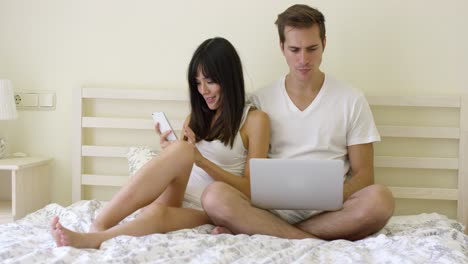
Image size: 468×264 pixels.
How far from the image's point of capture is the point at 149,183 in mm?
1504

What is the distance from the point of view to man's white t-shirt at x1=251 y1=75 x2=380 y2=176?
1.81 metres

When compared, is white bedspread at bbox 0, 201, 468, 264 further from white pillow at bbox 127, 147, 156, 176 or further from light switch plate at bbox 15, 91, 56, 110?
light switch plate at bbox 15, 91, 56, 110

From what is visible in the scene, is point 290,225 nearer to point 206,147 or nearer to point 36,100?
point 206,147

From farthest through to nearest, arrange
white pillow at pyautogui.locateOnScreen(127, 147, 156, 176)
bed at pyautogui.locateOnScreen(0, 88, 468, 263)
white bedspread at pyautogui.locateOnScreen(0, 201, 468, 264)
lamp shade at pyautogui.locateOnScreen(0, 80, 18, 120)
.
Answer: lamp shade at pyautogui.locateOnScreen(0, 80, 18, 120)
white pillow at pyautogui.locateOnScreen(127, 147, 156, 176)
bed at pyautogui.locateOnScreen(0, 88, 468, 263)
white bedspread at pyautogui.locateOnScreen(0, 201, 468, 264)

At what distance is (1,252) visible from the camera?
121cm

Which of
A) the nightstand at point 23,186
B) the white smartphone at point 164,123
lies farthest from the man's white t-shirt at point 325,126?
the nightstand at point 23,186

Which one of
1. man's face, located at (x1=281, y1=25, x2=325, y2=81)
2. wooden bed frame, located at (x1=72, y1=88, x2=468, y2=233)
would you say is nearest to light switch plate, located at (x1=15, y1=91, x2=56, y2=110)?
wooden bed frame, located at (x1=72, y1=88, x2=468, y2=233)

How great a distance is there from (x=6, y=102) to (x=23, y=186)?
0.31 metres

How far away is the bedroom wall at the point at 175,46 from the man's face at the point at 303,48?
321mm

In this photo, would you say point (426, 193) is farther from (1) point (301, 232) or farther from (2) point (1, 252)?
(2) point (1, 252)

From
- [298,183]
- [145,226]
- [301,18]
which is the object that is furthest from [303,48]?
[145,226]

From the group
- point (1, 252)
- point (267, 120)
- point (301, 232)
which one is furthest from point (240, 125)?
point (1, 252)

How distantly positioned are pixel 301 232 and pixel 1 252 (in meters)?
0.74

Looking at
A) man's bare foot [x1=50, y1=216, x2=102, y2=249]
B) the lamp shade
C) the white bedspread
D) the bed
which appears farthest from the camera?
the lamp shade
